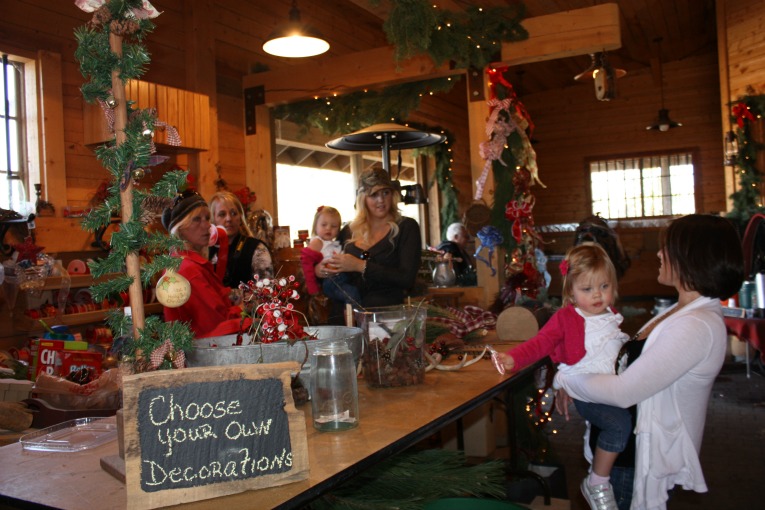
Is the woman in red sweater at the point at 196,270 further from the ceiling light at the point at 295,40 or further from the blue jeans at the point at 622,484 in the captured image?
the ceiling light at the point at 295,40

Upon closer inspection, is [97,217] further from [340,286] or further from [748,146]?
[748,146]

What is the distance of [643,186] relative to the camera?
1345cm

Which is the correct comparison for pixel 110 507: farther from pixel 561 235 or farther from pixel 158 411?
pixel 561 235

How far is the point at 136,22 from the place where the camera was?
1.18 m

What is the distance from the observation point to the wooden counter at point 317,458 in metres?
1.04

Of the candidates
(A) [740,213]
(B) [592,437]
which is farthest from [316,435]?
(A) [740,213]

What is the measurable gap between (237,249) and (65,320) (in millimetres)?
965

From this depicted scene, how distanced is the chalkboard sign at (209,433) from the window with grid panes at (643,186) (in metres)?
12.7

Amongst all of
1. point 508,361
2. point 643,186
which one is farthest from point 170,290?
point 643,186

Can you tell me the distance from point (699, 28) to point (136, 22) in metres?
11.6

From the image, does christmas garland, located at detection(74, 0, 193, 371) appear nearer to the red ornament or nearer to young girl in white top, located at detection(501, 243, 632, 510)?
young girl in white top, located at detection(501, 243, 632, 510)

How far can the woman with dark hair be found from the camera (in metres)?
1.62

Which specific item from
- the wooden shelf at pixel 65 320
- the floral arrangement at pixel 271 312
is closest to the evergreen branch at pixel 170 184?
the floral arrangement at pixel 271 312

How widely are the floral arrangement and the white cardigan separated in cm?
83
